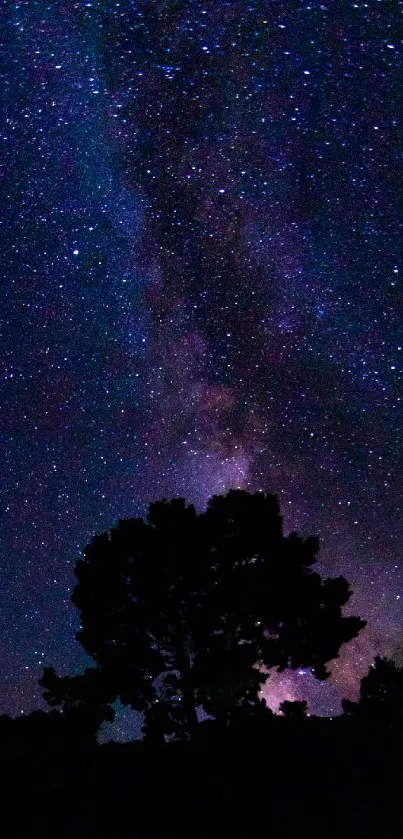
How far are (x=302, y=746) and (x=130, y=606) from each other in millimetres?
6799

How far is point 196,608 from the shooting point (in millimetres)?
21859

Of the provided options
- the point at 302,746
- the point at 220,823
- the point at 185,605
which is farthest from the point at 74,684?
the point at 220,823

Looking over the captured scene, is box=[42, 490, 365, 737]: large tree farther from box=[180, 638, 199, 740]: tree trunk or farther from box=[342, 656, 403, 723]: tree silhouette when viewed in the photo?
box=[342, 656, 403, 723]: tree silhouette

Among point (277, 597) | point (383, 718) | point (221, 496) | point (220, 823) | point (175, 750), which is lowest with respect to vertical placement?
point (383, 718)

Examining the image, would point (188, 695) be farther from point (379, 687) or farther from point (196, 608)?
point (379, 687)

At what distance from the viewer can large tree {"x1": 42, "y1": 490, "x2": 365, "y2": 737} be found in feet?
70.2

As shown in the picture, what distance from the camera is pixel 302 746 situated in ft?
60.9

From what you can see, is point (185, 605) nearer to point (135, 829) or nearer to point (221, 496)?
point (221, 496)

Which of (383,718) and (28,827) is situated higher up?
(28,827)

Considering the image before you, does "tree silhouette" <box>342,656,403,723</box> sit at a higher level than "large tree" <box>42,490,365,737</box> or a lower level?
lower

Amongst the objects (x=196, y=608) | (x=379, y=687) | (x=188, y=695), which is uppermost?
(x=196, y=608)

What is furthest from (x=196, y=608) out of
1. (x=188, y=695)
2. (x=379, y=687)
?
(x=379, y=687)

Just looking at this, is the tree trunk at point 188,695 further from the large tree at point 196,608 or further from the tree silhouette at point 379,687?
the tree silhouette at point 379,687

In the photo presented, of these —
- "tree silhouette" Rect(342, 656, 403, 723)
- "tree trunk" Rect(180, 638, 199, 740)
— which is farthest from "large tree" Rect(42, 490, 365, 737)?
"tree silhouette" Rect(342, 656, 403, 723)
